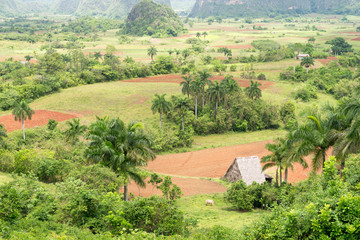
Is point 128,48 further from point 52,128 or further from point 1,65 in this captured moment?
point 52,128

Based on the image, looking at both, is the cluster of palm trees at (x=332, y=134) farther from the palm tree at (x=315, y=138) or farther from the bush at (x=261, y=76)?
the bush at (x=261, y=76)

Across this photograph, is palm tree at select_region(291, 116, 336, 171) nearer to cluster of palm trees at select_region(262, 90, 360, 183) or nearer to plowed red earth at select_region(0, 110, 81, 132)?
cluster of palm trees at select_region(262, 90, 360, 183)

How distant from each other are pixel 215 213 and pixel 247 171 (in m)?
9.15

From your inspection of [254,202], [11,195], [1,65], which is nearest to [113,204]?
[11,195]

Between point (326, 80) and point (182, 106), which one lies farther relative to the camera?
point (326, 80)

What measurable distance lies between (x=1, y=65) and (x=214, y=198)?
76.3 meters

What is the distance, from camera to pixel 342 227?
11289 millimetres

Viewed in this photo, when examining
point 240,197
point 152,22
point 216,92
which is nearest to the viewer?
point 240,197

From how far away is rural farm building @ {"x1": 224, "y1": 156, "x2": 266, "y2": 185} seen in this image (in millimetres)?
33375

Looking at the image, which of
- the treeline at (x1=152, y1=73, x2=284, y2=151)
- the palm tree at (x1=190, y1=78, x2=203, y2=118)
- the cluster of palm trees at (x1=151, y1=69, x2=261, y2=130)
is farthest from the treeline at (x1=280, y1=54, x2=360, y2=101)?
the palm tree at (x1=190, y1=78, x2=203, y2=118)

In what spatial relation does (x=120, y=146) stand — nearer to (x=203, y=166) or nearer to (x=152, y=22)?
(x=203, y=166)

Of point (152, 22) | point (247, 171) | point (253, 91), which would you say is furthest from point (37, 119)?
point (152, 22)

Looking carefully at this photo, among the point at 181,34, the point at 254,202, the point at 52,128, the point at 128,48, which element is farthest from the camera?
the point at 181,34

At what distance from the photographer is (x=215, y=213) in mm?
25688
